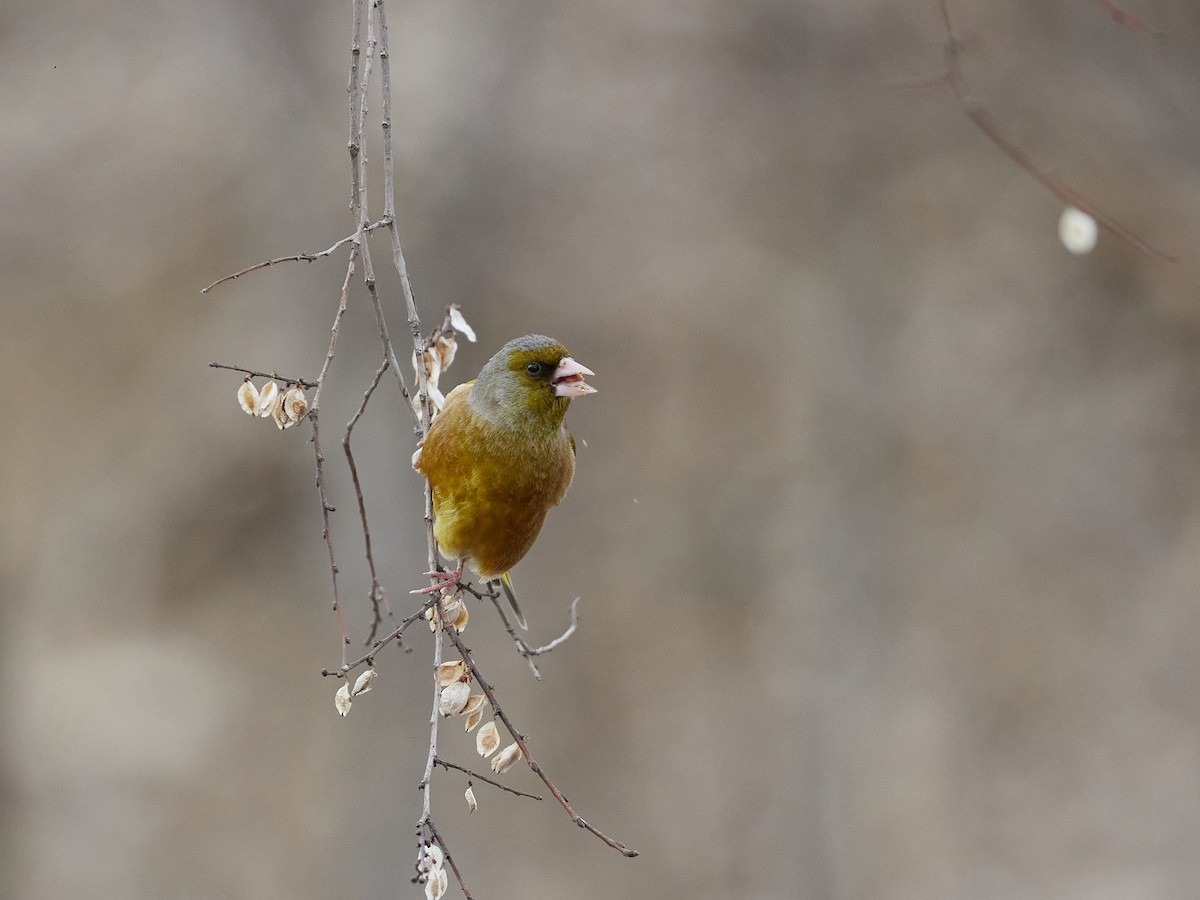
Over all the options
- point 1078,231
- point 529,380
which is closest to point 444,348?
point 529,380

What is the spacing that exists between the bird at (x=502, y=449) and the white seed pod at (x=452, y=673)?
0.27m

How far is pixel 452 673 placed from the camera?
2.09 metres

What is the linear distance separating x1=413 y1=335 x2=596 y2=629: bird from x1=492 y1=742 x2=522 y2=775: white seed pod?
1.19ft

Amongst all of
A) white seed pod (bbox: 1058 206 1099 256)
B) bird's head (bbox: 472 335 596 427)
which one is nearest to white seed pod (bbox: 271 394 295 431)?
bird's head (bbox: 472 335 596 427)

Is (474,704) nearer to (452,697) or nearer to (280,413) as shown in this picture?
(452,697)

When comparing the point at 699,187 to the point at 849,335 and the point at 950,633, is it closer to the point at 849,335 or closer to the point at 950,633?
the point at 849,335

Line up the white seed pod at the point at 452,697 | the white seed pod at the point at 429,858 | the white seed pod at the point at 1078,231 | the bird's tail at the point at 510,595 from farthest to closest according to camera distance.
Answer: the white seed pod at the point at 1078,231 → the bird's tail at the point at 510,595 → the white seed pod at the point at 452,697 → the white seed pod at the point at 429,858

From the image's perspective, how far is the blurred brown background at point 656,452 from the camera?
6.52 m

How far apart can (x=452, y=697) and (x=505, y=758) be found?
0.46ft

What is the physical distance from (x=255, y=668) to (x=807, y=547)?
3.16 m

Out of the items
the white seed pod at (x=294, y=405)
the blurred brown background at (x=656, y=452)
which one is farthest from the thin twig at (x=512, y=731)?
the blurred brown background at (x=656, y=452)

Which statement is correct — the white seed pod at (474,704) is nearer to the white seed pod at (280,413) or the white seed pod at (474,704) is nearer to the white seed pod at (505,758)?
the white seed pod at (505,758)

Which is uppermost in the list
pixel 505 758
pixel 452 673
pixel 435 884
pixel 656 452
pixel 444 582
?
pixel 656 452

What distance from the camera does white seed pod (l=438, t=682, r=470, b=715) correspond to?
2045 mm
